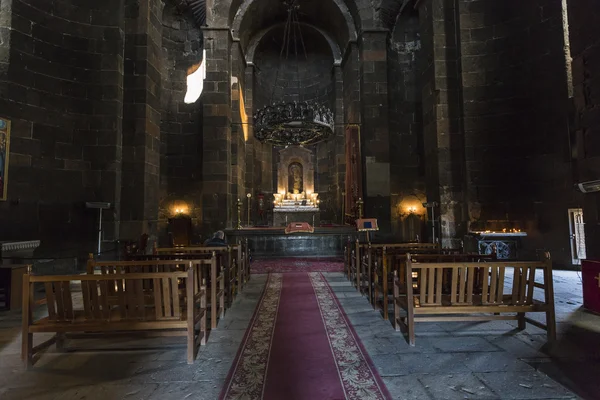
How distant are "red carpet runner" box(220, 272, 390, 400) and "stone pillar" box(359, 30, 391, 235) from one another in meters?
7.57

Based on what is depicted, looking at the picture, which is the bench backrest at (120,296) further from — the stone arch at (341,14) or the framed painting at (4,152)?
the stone arch at (341,14)

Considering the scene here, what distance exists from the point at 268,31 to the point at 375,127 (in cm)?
819

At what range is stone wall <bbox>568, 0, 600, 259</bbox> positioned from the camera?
479 cm

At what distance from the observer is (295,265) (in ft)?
29.1

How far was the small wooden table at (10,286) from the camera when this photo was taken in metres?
4.73

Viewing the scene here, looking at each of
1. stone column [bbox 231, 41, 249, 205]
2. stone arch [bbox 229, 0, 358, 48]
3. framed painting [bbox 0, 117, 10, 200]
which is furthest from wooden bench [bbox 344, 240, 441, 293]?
stone arch [bbox 229, 0, 358, 48]

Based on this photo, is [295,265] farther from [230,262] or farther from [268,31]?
[268,31]

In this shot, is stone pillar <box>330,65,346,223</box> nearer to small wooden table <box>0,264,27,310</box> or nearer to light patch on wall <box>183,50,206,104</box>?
light patch on wall <box>183,50,206,104</box>

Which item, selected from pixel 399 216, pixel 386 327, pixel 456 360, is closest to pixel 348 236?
pixel 399 216

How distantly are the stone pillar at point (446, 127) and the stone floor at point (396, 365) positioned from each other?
16.0 ft

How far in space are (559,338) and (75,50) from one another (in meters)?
11.1

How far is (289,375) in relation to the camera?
2.65 m

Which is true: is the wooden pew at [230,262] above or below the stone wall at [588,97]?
below

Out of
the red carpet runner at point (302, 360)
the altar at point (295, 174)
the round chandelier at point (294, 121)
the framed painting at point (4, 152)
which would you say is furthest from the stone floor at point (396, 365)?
the altar at point (295, 174)
